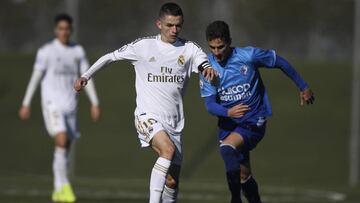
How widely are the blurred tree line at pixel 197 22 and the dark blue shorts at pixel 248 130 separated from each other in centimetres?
1213

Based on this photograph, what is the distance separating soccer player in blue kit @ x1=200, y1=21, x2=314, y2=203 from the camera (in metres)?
11.5

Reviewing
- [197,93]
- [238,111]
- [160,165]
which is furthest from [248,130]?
[197,93]

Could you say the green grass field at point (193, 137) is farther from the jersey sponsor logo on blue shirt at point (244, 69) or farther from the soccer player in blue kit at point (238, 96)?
the jersey sponsor logo on blue shirt at point (244, 69)

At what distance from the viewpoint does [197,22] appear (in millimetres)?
24141

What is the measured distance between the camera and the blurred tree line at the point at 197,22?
2427cm

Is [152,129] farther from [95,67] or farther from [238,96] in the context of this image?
[238,96]

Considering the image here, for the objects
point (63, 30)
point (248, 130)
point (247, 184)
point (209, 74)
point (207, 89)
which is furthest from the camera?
point (63, 30)

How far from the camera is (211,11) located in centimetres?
2419

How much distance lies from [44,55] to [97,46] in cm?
889

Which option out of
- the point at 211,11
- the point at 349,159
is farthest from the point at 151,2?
the point at 349,159

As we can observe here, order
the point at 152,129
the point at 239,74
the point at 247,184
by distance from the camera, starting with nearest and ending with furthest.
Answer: the point at 152,129
the point at 239,74
the point at 247,184

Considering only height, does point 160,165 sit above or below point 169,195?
above

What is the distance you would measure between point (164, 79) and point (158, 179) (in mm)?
1057

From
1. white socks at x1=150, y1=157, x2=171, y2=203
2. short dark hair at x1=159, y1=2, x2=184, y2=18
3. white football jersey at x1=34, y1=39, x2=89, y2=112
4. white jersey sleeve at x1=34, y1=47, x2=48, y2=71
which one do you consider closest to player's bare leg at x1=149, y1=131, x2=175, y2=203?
white socks at x1=150, y1=157, x2=171, y2=203
